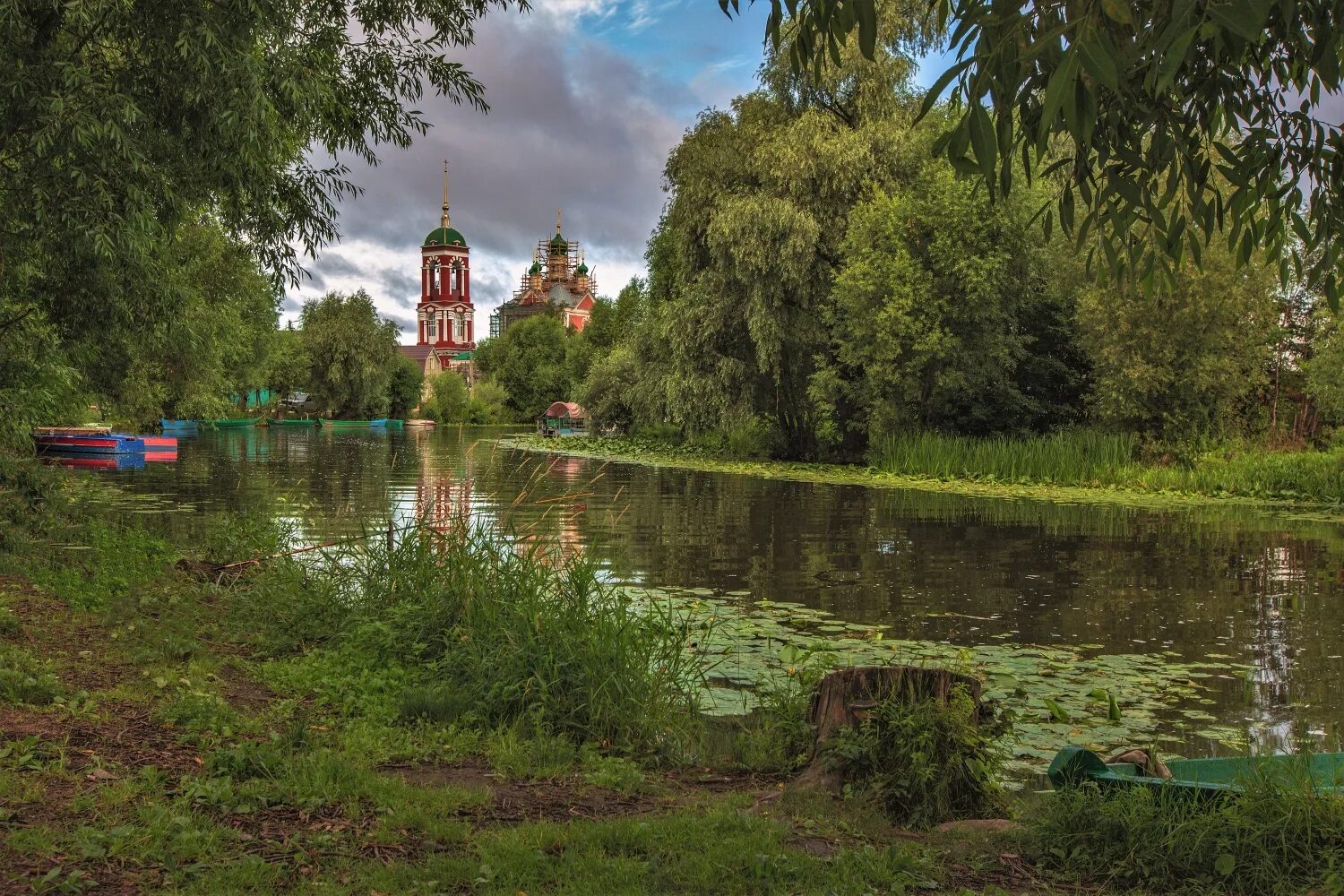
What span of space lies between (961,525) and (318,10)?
42.7ft

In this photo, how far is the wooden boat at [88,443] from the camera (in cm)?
3331

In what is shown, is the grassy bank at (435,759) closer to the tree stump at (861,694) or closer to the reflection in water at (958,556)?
the tree stump at (861,694)

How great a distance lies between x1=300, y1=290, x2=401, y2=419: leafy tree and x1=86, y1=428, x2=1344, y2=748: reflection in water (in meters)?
52.1

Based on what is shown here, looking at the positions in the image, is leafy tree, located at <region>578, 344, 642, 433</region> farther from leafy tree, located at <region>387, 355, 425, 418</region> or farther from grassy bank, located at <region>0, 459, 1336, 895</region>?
leafy tree, located at <region>387, 355, 425, 418</region>

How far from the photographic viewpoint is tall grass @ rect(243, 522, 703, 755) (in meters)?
6.68

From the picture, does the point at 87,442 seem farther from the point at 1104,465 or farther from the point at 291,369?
the point at 291,369

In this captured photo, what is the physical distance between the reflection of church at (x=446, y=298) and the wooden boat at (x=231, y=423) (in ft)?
236

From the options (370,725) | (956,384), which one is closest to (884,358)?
(956,384)

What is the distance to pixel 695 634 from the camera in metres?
9.67

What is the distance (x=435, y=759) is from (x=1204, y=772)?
387 cm

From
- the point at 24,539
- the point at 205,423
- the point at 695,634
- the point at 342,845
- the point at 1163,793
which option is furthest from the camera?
the point at 205,423

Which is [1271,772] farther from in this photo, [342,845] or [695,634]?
[695,634]

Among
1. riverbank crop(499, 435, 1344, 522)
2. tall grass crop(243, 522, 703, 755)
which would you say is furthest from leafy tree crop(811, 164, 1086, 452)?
tall grass crop(243, 522, 703, 755)

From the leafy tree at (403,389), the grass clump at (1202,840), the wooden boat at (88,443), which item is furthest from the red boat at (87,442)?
the leafy tree at (403,389)
